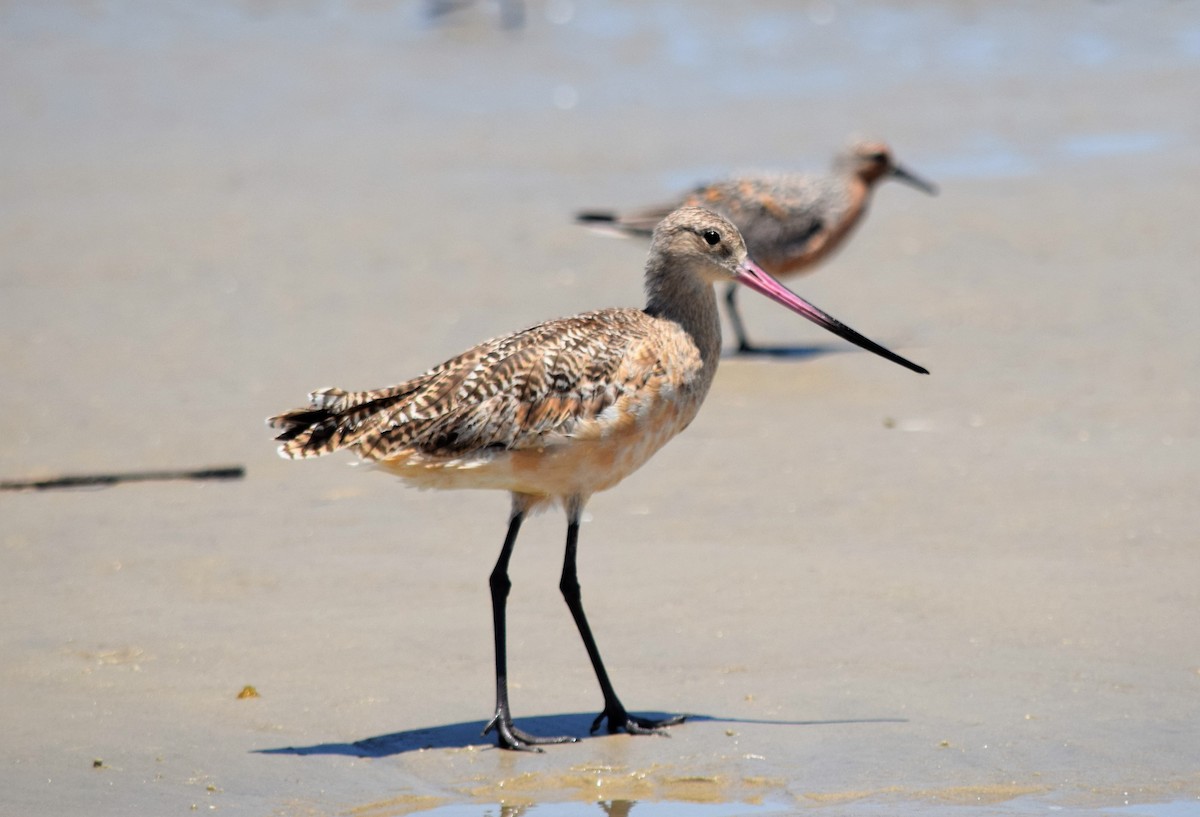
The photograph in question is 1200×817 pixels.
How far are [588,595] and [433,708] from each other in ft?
3.03

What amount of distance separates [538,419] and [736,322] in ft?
14.3

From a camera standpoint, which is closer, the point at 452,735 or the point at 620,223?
the point at 452,735

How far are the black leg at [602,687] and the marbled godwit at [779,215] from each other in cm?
415

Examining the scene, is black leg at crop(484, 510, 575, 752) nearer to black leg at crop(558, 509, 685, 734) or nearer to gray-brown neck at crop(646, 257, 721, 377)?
black leg at crop(558, 509, 685, 734)

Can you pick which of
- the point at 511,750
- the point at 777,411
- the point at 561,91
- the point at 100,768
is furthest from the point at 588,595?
the point at 561,91

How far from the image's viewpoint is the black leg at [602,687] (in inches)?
187

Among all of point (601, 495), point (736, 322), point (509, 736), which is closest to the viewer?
point (509, 736)

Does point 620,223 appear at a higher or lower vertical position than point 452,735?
higher

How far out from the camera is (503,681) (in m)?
4.72

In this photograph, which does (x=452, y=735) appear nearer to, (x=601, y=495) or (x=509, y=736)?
(x=509, y=736)

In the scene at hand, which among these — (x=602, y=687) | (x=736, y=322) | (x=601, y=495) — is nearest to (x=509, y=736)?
(x=602, y=687)

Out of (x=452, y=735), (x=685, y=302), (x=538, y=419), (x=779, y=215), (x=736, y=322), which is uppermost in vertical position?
(x=685, y=302)

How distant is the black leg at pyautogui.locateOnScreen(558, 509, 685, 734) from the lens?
4754 mm

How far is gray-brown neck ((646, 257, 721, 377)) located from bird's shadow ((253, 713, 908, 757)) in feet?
3.32
